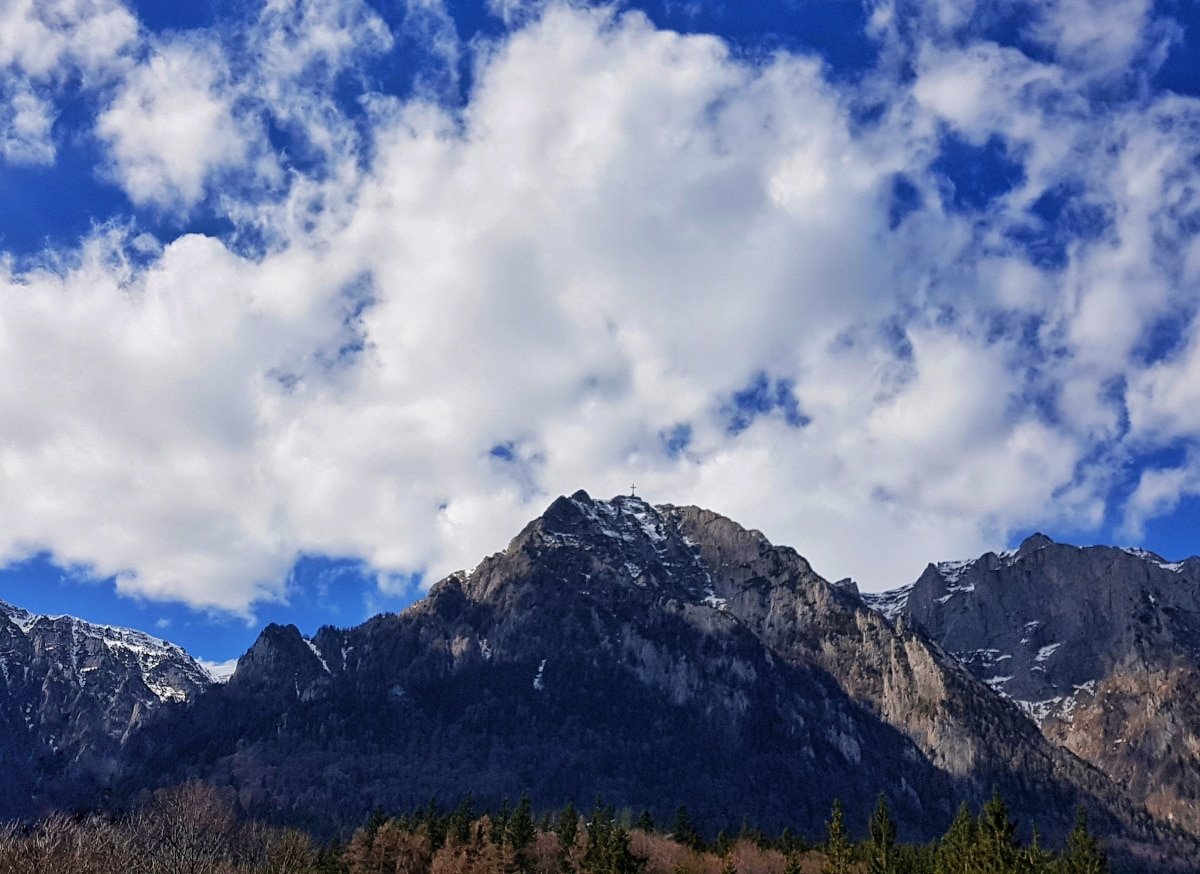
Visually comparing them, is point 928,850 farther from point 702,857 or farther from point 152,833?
point 152,833

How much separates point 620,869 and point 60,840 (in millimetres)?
74981

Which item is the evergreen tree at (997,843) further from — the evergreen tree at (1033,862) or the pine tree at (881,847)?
the pine tree at (881,847)

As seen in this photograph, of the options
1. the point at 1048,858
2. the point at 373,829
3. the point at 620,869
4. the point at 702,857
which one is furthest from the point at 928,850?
the point at 373,829

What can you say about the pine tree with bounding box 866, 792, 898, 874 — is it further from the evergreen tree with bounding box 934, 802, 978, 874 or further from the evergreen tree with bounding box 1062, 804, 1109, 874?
the evergreen tree with bounding box 1062, 804, 1109, 874

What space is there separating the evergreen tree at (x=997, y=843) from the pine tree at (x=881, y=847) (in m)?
19.6

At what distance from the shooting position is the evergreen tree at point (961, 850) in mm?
94294

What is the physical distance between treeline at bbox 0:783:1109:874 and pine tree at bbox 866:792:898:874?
0.66 ft

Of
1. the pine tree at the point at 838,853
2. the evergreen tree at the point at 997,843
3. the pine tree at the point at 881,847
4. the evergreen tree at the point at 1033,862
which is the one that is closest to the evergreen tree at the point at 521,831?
the pine tree at the point at 838,853

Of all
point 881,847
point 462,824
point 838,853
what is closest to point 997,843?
point 838,853

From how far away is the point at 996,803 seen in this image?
90.8m

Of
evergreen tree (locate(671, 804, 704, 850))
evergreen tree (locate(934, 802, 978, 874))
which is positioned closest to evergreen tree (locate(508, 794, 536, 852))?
evergreen tree (locate(671, 804, 704, 850))

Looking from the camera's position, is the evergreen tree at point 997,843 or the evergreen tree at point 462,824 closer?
the evergreen tree at point 997,843

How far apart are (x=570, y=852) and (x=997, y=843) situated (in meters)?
62.8

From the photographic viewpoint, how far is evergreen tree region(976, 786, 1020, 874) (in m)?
87.1
